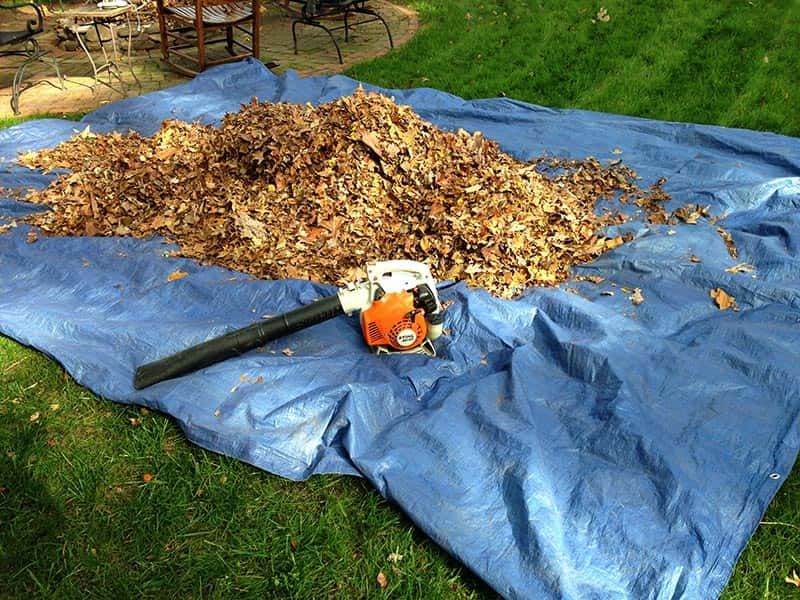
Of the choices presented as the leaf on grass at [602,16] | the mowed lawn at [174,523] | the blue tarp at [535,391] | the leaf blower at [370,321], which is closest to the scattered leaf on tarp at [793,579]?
the mowed lawn at [174,523]

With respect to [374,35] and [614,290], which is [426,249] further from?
[374,35]

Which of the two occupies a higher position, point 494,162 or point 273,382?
point 494,162

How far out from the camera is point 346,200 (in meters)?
3.68

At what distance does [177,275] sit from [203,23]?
3925 millimetres

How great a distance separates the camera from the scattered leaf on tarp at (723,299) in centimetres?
317

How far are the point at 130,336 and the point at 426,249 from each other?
1598 millimetres

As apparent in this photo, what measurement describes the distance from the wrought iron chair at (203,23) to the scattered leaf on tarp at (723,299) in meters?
5.28

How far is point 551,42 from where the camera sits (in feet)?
25.2

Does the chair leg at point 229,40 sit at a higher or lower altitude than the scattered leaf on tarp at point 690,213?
lower

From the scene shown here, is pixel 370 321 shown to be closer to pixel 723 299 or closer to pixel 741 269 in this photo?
pixel 723 299

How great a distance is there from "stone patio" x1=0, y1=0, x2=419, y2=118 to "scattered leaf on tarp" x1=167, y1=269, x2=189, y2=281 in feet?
11.4

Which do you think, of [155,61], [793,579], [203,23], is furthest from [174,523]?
[155,61]

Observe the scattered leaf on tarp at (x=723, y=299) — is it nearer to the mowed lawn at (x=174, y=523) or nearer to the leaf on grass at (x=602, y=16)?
the mowed lawn at (x=174, y=523)

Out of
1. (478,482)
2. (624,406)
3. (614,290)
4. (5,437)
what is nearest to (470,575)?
(478,482)
